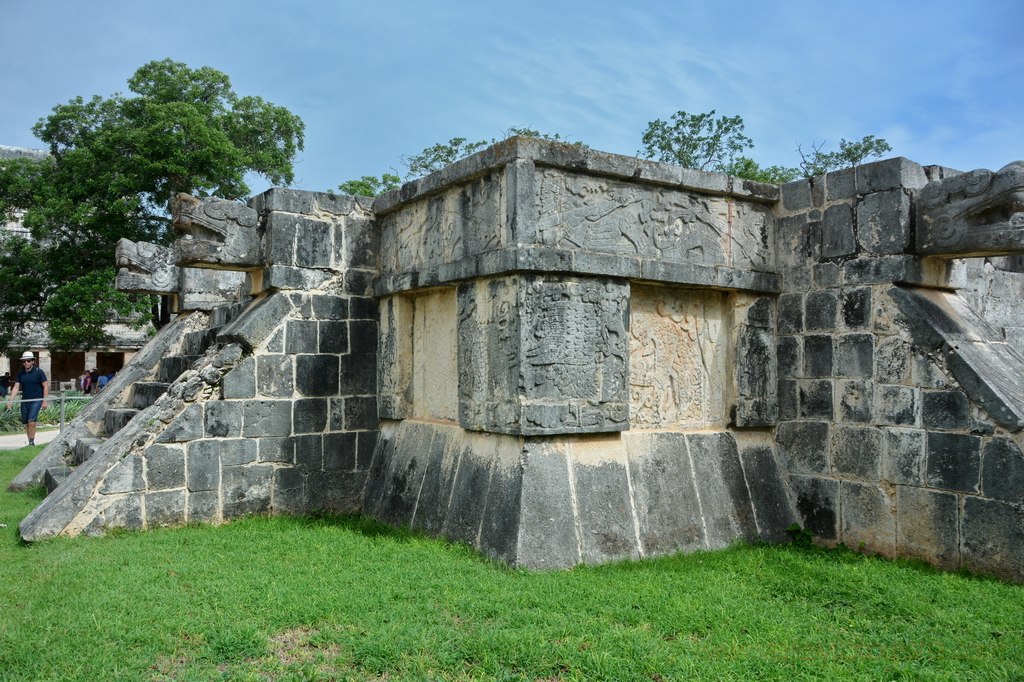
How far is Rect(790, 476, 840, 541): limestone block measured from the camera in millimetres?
5605

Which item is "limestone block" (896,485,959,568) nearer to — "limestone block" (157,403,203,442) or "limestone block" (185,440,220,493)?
"limestone block" (185,440,220,493)

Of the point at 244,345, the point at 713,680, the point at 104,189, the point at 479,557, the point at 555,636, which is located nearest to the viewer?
the point at 713,680

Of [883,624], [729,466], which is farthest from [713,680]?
[729,466]

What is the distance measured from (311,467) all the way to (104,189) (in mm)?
16100

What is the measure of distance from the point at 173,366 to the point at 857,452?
21.1 feet

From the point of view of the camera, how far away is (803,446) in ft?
19.2

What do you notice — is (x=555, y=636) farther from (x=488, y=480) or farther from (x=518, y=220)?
(x=518, y=220)

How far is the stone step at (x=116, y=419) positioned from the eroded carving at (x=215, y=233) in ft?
6.22

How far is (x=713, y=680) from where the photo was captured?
3266 mm

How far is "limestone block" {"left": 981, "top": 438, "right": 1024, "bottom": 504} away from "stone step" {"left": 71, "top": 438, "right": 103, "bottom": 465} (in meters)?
7.26

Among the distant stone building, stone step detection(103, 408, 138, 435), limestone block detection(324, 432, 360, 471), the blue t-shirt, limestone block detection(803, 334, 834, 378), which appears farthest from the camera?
the distant stone building

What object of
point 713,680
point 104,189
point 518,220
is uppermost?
point 104,189

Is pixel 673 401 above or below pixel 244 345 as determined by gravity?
below

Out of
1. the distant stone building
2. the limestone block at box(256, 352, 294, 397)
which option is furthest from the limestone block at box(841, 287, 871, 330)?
the distant stone building
